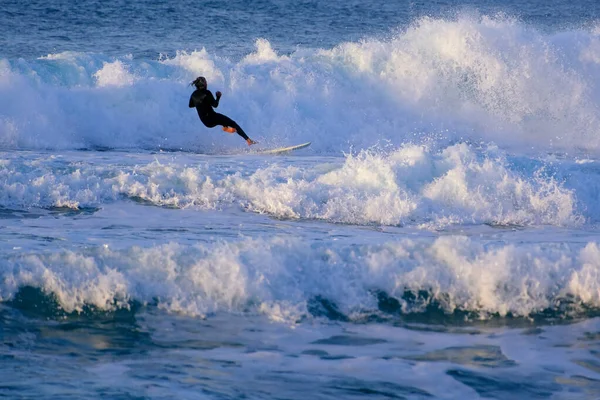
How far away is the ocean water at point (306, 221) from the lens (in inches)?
304

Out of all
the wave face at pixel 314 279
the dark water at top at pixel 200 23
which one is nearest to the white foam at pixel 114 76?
the dark water at top at pixel 200 23

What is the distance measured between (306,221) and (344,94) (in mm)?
10849

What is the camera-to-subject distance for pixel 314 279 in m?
9.40

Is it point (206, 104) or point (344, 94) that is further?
point (344, 94)

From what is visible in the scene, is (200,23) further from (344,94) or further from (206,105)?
(206,105)

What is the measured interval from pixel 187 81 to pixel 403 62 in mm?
5483

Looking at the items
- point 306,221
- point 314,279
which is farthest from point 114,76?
point 314,279

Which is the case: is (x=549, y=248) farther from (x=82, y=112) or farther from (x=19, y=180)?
(x=82, y=112)

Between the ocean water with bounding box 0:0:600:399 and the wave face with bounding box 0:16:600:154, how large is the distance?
2.3 inches

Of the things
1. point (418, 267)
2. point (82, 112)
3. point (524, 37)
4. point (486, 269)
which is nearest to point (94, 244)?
point (418, 267)

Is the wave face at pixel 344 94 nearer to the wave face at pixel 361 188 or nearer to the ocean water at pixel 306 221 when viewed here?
the ocean water at pixel 306 221

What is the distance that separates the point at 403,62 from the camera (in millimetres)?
24406

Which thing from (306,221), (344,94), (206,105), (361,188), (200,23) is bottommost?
(306,221)

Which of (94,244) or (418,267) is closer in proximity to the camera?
(418,267)
